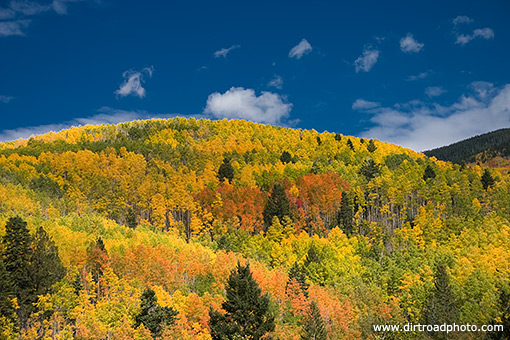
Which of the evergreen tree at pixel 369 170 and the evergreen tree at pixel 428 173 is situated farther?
the evergreen tree at pixel 369 170

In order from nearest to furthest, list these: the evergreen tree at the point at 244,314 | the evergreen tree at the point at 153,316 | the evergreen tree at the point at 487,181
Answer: the evergreen tree at the point at 244,314 < the evergreen tree at the point at 153,316 < the evergreen tree at the point at 487,181

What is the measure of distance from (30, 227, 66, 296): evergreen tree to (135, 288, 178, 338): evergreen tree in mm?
17055

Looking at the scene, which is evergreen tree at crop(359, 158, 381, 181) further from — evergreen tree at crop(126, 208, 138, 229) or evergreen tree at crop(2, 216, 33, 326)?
evergreen tree at crop(2, 216, 33, 326)

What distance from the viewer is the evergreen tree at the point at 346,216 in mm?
120000

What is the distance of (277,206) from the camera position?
389ft

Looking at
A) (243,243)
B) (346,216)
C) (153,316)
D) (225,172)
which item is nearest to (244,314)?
(153,316)

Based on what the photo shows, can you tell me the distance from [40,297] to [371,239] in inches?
3314

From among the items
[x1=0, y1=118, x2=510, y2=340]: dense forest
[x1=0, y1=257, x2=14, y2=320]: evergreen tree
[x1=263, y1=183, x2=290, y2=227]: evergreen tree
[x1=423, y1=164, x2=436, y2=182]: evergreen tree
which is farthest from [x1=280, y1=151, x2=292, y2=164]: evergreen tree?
[x1=0, y1=257, x2=14, y2=320]: evergreen tree

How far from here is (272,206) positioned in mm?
119062

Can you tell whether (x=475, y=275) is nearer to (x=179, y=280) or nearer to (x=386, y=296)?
(x=386, y=296)

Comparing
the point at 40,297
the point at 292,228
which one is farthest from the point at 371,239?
the point at 40,297

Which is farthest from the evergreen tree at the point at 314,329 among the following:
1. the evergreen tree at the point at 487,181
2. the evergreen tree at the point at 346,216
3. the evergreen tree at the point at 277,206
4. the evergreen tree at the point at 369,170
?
the evergreen tree at the point at 487,181

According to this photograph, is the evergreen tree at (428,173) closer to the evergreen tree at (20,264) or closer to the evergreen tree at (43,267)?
the evergreen tree at (43,267)

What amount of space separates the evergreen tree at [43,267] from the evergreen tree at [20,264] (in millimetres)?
729
